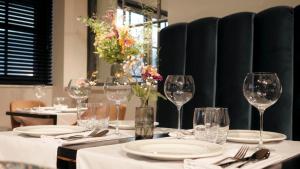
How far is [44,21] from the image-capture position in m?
5.07

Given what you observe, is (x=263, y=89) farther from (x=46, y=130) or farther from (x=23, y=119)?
(x=23, y=119)

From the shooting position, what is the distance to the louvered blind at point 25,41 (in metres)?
4.64

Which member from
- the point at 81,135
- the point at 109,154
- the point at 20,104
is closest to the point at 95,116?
the point at 81,135

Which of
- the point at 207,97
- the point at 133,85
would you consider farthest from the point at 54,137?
the point at 207,97

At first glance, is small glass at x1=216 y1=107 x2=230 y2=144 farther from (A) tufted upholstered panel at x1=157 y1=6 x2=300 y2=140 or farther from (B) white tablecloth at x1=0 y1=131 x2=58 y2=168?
(A) tufted upholstered panel at x1=157 y1=6 x2=300 y2=140

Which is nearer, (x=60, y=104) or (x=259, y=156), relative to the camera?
(x=259, y=156)

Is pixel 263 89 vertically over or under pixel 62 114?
over

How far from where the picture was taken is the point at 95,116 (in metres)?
1.41

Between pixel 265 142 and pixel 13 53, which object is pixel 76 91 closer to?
pixel 265 142

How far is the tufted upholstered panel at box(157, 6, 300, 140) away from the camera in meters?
1.91

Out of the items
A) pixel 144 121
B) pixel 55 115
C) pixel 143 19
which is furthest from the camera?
pixel 143 19

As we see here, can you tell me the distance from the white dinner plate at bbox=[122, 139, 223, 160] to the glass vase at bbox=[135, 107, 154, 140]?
17 centimetres

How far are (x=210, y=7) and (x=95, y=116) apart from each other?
1.53 m

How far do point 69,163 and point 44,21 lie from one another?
4404 mm
